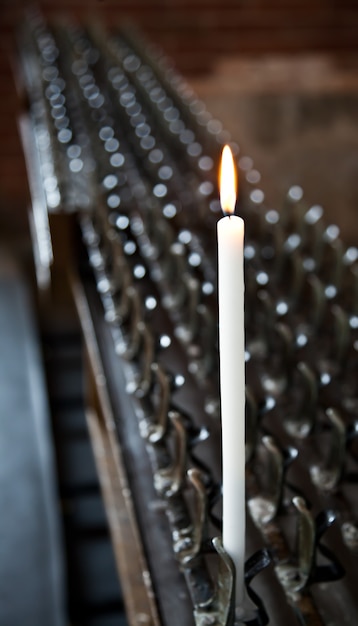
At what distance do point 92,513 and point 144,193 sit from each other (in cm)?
37

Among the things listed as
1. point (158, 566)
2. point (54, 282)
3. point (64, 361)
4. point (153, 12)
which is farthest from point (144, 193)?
point (153, 12)

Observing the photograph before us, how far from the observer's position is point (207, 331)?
0.69 meters

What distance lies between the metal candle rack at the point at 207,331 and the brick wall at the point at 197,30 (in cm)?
174

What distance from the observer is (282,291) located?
2.70 ft

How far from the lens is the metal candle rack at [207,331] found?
20.0 inches

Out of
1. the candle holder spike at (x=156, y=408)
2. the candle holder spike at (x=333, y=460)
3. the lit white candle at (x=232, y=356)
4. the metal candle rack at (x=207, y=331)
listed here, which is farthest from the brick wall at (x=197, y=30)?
the lit white candle at (x=232, y=356)

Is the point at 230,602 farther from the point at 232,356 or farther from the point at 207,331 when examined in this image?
the point at 207,331

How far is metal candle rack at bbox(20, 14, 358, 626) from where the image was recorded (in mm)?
508

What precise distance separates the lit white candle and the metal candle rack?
0.10ft

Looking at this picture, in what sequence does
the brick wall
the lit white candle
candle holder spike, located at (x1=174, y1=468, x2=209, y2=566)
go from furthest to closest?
the brick wall, candle holder spike, located at (x1=174, y1=468, x2=209, y2=566), the lit white candle

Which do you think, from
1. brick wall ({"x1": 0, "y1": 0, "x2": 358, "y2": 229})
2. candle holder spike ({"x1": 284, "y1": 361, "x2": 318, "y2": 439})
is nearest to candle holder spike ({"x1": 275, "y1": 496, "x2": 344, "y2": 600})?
candle holder spike ({"x1": 284, "y1": 361, "x2": 318, "y2": 439})

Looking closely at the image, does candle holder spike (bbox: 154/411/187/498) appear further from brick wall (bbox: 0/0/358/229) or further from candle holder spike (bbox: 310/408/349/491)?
brick wall (bbox: 0/0/358/229)

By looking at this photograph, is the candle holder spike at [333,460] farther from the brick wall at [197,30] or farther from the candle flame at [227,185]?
the brick wall at [197,30]

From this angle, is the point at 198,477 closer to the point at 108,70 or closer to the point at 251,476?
the point at 251,476
